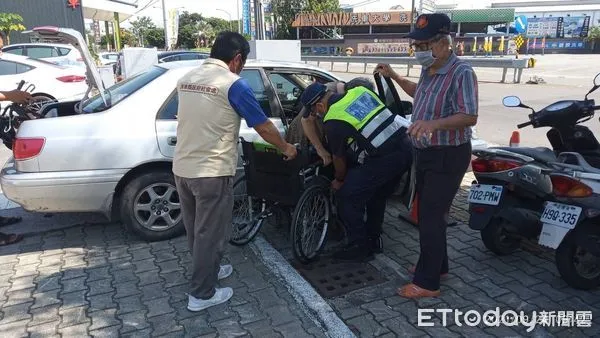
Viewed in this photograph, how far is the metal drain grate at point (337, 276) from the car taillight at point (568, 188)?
4.56ft

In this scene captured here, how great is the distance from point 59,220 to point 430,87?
13.0ft

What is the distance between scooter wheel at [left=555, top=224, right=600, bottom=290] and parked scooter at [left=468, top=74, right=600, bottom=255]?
0.23 meters

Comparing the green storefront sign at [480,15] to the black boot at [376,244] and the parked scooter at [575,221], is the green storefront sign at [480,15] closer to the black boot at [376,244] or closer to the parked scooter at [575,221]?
the black boot at [376,244]

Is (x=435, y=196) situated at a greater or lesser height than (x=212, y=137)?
lesser

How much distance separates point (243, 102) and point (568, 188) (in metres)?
2.27

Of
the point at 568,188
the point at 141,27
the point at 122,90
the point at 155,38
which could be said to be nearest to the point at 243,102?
the point at 122,90

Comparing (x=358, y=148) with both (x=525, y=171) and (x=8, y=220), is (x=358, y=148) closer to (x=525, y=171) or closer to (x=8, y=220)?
(x=525, y=171)

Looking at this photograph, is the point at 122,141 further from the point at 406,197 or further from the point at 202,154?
the point at 406,197

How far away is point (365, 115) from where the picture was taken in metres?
3.65

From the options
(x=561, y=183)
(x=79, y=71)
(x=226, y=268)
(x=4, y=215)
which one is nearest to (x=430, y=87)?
(x=561, y=183)

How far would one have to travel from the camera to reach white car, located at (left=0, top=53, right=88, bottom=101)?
1024 cm

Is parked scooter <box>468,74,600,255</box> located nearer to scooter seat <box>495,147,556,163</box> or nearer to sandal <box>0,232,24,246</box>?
scooter seat <box>495,147,556,163</box>

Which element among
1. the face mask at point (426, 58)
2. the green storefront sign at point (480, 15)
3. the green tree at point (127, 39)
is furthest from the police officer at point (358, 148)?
the green tree at point (127, 39)

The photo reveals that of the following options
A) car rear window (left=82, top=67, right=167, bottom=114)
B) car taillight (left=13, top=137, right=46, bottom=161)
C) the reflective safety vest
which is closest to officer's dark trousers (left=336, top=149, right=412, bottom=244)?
the reflective safety vest
